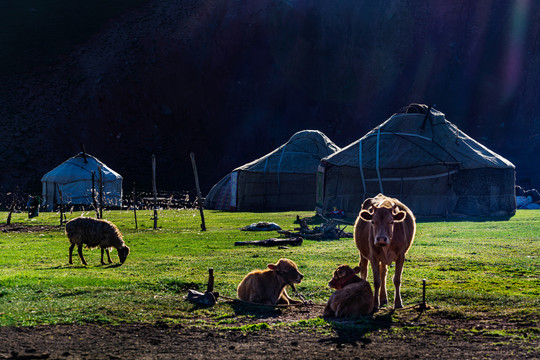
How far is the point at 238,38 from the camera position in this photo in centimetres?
7931

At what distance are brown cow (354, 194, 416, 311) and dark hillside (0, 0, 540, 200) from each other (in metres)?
57.6

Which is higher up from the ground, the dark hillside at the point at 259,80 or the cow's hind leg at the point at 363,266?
the dark hillside at the point at 259,80

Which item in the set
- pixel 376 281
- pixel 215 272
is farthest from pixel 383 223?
pixel 215 272

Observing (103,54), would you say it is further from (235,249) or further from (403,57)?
(235,249)

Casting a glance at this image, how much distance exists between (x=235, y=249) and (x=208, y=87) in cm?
6061

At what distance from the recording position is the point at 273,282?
9.80 metres

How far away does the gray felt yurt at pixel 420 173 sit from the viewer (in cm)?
2984

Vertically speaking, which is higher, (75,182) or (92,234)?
(75,182)

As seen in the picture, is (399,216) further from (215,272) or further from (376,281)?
(215,272)

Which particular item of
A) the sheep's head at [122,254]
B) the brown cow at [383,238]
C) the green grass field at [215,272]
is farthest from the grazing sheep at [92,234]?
the brown cow at [383,238]

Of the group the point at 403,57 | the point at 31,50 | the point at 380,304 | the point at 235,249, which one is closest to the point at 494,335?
the point at 380,304

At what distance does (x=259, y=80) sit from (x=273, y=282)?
6850 centimetres

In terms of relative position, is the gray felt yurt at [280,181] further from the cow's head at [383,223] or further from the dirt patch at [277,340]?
the dirt patch at [277,340]

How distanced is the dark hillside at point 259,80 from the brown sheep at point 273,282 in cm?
5729
